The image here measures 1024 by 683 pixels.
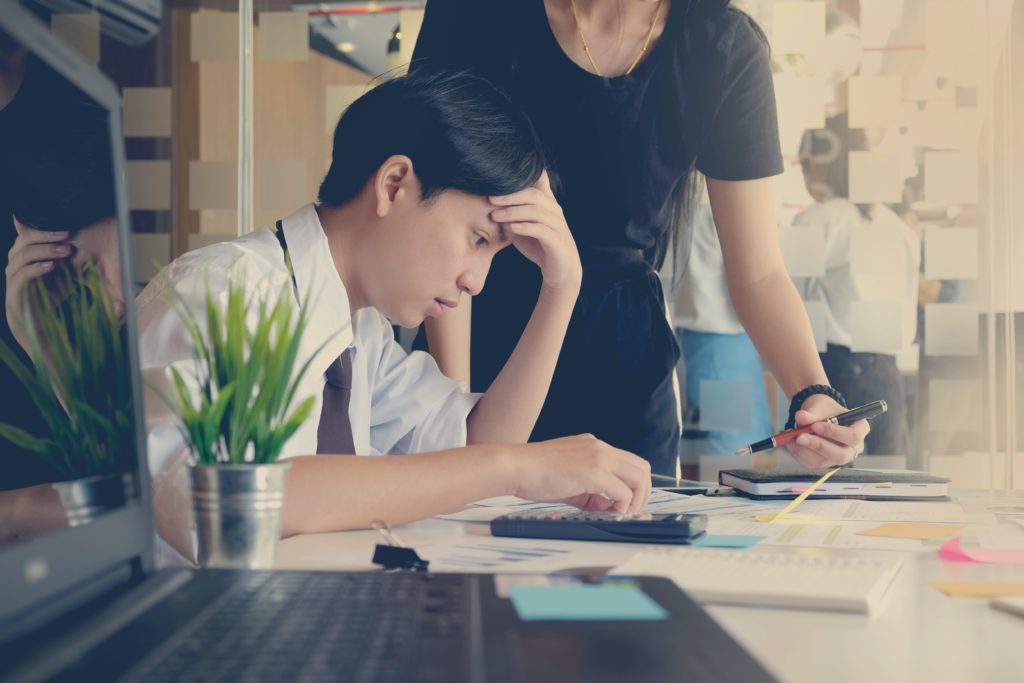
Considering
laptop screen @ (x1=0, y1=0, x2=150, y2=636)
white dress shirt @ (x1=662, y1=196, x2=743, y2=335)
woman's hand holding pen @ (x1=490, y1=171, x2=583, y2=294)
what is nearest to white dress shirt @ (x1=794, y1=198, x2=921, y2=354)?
white dress shirt @ (x1=662, y1=196, x2=743, y2=335)

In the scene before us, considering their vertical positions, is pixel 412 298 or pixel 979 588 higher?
pixel 412 298

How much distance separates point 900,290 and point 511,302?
201 cm

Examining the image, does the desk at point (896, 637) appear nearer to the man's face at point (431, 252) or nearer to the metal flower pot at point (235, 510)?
the metal flower pot at point (235, 510)

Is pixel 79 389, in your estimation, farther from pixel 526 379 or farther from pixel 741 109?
pixel 741 109

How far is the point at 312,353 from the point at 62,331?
64 cm

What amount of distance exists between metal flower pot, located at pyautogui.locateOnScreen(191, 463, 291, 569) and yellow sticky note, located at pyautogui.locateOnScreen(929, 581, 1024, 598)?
52cm

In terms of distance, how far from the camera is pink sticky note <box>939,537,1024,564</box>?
1.02 metres

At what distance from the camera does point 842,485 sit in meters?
1.51

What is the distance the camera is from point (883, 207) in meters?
3.49

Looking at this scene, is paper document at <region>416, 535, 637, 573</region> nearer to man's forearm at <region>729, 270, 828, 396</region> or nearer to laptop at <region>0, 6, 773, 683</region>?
laptop at <region>0, 6, 773, 683</region>

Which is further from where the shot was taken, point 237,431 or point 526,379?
point 526,379

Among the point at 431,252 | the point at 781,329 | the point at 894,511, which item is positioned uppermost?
the point at 431,252

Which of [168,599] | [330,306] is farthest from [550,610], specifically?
[330,306]

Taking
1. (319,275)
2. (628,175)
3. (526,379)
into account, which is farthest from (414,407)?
(628,175)
